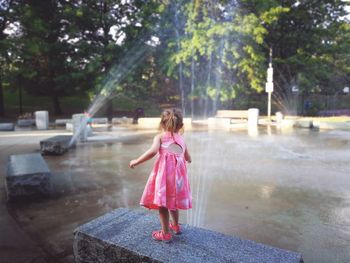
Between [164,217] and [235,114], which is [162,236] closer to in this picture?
[164,217]

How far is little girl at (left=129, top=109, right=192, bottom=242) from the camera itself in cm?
299

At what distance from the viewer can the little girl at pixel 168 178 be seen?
2990 millimetres

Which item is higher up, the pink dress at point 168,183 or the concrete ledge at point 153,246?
the pink dress at point 168,183

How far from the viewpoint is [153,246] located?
9.52 feet

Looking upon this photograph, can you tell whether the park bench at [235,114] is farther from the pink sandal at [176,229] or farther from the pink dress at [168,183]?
the pink dress at [168,183]

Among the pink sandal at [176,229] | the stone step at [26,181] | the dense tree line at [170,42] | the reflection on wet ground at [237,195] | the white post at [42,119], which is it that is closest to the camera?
the pink sandal at [176,229]

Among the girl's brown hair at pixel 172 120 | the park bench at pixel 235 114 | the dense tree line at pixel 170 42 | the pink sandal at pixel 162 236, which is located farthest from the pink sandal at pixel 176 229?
the dense tree line at pixel 170 42

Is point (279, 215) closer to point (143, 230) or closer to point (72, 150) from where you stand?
point (143, 230)

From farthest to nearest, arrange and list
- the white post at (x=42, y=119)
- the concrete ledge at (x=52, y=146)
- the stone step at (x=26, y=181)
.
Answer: the white post at (x=42, y=119) < the concrete ledge at (x=52, y=146) < the stone step at (x=26, y=181)

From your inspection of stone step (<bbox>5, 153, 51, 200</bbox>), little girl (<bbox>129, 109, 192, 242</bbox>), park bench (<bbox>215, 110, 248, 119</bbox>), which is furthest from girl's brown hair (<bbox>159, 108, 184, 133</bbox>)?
park bench (<bbox>215, 110, 248, 119</bbox>)

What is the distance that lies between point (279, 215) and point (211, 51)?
59.0 ft

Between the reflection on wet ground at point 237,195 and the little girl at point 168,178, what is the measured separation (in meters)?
1.28

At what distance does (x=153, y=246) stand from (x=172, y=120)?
45.6 inches

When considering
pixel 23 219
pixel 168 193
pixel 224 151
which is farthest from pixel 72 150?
pixel 168 193
